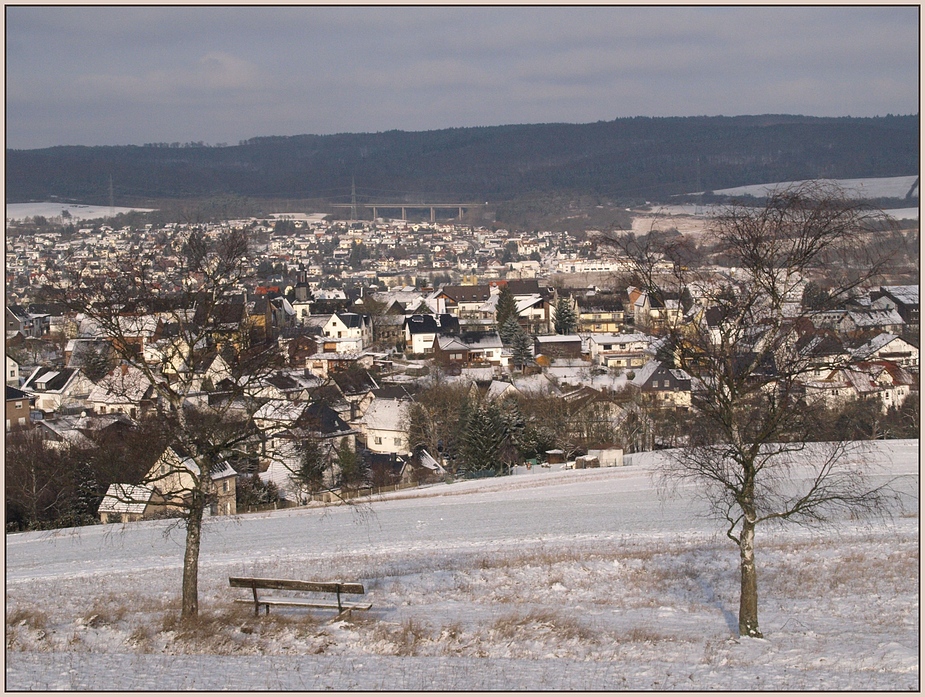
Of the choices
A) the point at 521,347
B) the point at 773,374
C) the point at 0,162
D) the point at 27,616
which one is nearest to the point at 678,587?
the point at 773,374

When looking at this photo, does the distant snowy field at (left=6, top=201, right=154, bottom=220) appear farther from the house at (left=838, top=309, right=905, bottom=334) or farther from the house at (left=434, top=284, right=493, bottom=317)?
the house at (left=838, top=309, right=905, bottom=334)

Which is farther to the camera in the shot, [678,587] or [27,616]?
[678,587]

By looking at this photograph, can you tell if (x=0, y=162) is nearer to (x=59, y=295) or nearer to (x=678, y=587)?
(x=59, y=295)

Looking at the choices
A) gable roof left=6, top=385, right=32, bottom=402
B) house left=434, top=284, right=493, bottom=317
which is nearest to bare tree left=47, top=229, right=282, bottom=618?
gable roof left=6, top=385, right=32, bottom=402

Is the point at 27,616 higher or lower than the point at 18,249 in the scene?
lower

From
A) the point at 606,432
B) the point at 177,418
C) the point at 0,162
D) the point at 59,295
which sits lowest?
the point at 606,432

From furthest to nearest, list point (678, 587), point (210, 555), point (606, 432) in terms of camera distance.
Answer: point (606, 432) → point (210, 555) → point (678, 587)

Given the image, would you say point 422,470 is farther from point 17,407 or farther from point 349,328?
point 349,328

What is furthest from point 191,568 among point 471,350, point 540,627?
point 471,350
